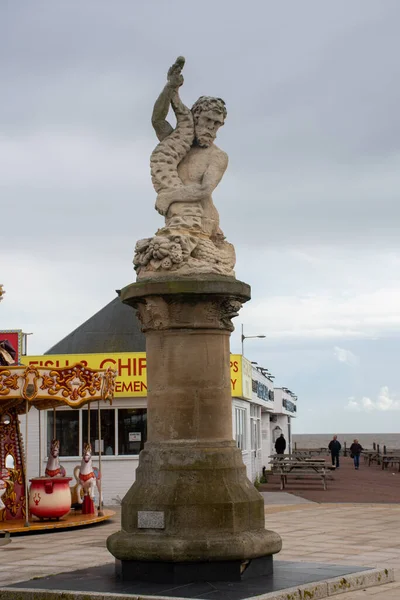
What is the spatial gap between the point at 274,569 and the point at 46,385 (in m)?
10.6

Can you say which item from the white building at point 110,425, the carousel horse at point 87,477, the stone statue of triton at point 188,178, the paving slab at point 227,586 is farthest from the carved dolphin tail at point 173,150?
the white building at point 110,425

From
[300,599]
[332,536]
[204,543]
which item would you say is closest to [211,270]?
[204,543]

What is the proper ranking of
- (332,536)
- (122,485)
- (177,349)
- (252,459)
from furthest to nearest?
(252,459)
(122,485)
(332,536)
(177,349)

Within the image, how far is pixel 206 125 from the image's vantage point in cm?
1180

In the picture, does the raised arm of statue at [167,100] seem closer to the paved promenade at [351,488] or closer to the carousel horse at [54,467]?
the carousel horse at [54,467]

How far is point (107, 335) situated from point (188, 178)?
19.0m

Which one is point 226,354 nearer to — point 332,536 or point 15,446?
point 332,536

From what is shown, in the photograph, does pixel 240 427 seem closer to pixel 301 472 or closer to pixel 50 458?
pixel 301 472

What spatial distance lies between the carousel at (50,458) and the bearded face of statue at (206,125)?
9.63 m

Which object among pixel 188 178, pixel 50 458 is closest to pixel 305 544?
pixel 188 178

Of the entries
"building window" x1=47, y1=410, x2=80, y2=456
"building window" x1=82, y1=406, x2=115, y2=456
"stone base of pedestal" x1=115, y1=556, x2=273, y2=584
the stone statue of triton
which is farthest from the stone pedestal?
"building window" x1=47, y1=410, x2=80, y2=456

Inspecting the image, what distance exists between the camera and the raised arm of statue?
38.1 ft

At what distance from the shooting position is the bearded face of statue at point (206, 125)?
1177 cm

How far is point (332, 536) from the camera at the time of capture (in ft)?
53.7
